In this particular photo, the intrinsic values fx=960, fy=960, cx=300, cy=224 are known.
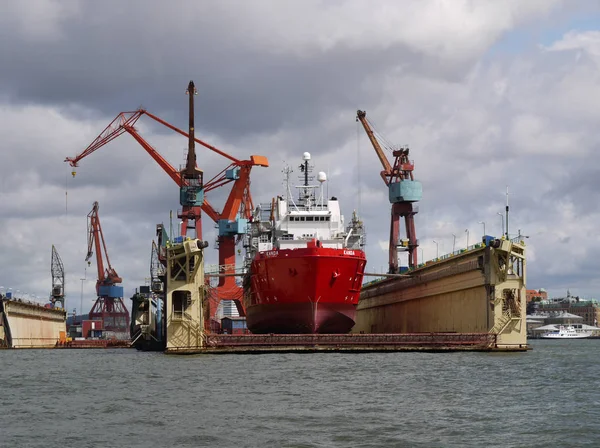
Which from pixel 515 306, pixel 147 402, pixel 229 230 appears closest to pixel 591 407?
pixel 147 402

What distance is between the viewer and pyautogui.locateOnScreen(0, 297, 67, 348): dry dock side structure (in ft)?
419

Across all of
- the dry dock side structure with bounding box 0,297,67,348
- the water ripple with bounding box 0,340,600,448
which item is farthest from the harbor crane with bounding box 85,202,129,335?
the water ripple with bounding box 0,340,600,448

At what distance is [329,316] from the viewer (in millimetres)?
76625

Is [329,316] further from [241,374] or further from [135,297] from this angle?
[135,297]

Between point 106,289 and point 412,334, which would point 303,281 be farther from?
point 106,289

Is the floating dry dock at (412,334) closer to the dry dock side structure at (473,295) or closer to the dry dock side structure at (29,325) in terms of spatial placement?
the dry dock side structure at (473,295)

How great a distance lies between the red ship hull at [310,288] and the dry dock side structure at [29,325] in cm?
5969

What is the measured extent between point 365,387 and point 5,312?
91728 millimetres

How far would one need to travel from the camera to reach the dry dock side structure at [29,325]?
12775cm

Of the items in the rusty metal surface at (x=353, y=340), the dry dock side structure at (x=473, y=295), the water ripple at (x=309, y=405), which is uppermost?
→ the dry dock side structure at (x=473, y=295)

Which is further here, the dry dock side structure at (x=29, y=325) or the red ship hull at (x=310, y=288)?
the dry dock side structure at (x=29, y=325)

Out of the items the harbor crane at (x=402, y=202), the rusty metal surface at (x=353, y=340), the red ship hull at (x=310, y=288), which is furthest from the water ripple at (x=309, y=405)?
the harbor crane at (x=402, y=202)

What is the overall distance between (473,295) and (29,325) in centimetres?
8578

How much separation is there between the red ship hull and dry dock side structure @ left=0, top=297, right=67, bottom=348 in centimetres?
5969
